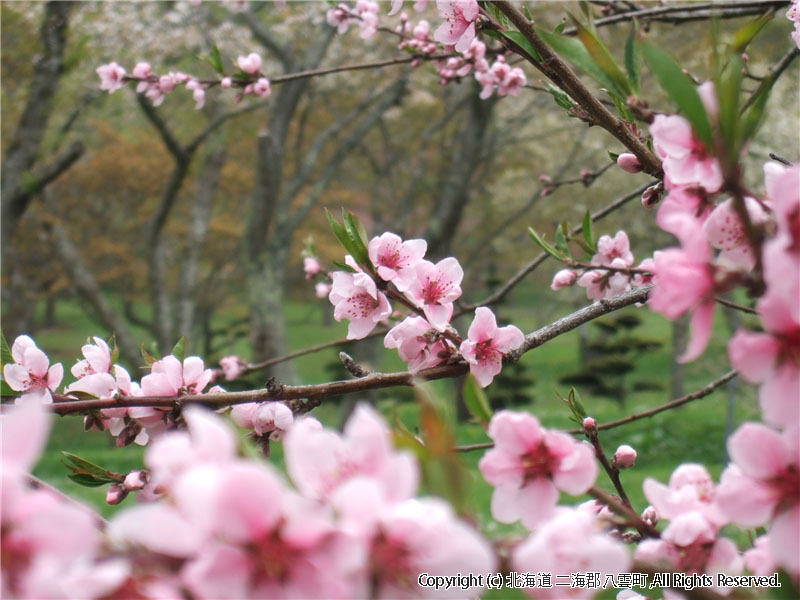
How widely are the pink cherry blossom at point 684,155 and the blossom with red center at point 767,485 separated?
229 mm

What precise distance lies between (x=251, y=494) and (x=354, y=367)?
0.64 meters

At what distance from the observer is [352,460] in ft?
1.59

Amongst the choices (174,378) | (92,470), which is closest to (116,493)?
(92,470)

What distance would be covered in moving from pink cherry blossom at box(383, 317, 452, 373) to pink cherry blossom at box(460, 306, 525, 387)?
46 mm

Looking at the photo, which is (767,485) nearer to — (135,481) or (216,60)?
(135,481)

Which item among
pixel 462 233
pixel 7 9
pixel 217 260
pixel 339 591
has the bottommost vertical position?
pixel 462 233

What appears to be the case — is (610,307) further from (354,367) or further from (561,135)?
(561,135)

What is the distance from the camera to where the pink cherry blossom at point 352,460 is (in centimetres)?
45

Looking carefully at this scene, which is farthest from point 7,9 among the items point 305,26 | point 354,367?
point 354,367

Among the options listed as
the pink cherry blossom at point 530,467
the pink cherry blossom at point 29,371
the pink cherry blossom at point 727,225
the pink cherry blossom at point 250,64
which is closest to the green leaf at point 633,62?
the pink cherry blossom at point 727,225

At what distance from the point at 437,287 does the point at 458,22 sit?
515 mm

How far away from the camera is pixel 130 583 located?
0.46 metres

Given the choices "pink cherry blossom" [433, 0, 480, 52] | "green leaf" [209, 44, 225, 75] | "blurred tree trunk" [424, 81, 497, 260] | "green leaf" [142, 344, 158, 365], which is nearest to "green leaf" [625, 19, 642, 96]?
"pink cherry blossom" [433, 0, 480, 52]

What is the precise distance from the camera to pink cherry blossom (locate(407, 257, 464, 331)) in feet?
3.57
